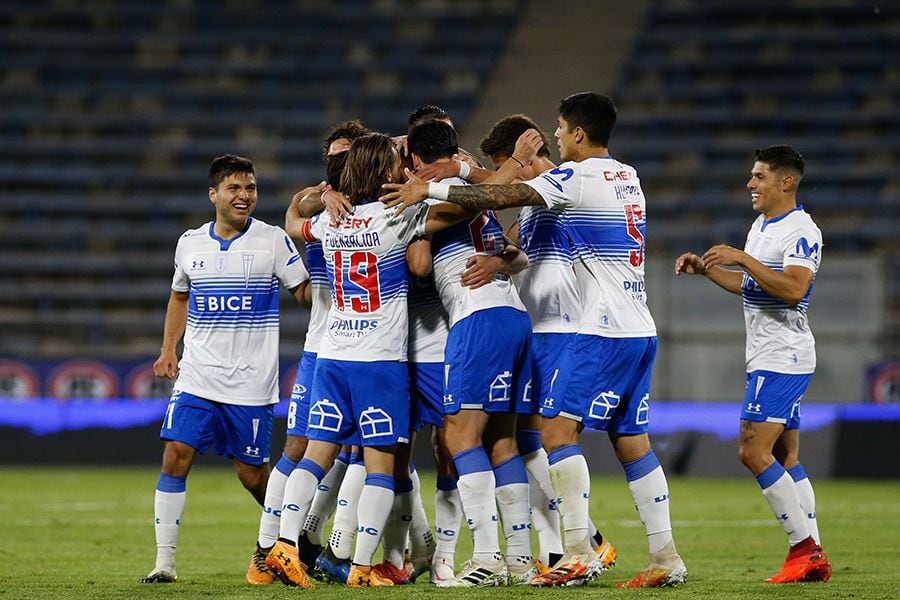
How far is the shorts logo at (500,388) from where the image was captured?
6.71 meters

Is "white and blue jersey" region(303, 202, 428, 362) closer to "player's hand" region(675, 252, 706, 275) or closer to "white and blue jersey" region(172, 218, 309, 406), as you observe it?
"white and blue jersey" region(172, 218, 309, 406)

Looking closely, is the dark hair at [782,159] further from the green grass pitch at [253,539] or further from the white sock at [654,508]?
the green grass pitch at [253,539]

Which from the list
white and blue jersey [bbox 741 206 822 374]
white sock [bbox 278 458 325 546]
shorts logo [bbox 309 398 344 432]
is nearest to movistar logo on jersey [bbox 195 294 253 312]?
shorts logo [bbox 309 398 344 432]

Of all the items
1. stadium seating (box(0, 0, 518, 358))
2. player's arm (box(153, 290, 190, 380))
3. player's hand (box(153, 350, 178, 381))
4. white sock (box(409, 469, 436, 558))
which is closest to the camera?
white sock (box(409, 469, 436, 558))

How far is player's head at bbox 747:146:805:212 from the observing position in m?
7.76

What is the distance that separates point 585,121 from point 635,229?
1.96ft

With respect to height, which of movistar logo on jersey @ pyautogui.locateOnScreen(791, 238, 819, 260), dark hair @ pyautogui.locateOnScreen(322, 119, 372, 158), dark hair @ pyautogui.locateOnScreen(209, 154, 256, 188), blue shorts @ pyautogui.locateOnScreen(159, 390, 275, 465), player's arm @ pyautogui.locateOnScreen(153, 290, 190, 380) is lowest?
blue shorts @ pyautogui.locateOnScreen(159, 390, 275, 465)

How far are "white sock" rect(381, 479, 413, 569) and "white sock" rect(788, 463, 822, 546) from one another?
2.17 m

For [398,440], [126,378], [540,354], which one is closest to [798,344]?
[540,354]

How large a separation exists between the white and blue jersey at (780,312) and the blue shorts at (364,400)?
213 cm

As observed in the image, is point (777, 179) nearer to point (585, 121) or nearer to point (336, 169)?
point (585, 121)

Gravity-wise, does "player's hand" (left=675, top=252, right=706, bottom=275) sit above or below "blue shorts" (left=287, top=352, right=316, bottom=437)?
above

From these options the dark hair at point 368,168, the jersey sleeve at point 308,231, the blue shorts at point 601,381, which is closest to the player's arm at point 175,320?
the jersey sleeve at point 308,231

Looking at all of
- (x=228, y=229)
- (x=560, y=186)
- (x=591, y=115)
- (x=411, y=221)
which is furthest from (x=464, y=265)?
(x=228, y=229)
